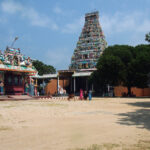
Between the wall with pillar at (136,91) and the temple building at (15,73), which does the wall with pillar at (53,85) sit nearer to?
the wall with pillar at (136,91)

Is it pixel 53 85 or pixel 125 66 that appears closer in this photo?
pixel 125 66

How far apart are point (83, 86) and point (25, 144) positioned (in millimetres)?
51425

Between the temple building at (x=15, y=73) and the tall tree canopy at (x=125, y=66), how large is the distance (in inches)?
529

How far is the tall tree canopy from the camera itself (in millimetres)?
33125

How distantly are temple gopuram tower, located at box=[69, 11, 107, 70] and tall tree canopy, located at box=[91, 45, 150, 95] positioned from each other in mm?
17921

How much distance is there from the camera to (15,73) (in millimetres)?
37250

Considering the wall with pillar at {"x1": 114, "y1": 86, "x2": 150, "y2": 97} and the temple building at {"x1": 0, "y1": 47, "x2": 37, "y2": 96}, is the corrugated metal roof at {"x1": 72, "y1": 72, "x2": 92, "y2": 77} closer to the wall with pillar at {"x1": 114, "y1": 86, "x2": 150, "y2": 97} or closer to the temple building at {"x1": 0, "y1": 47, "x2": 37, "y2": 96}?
the wall with pillar at {"x1": 114, "y1": 86, "x2": 150, "y2": 97}

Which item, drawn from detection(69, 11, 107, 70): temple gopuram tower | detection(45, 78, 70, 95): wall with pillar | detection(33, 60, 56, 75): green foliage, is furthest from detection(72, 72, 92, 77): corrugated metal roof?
detection(33, 60, 56, 75): green foliage

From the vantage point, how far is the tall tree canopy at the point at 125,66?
33.1 meters

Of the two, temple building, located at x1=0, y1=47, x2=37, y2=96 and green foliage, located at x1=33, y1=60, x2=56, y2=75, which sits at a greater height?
green foliage, located at x1=33, y1=60, x2=56, y2=75

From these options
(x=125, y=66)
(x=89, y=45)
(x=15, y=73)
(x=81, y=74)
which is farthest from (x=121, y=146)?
(x=89, y=45)

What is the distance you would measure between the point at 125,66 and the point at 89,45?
82.1 feet

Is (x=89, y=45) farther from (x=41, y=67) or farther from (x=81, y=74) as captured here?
(x=81, y=74)

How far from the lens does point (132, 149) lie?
482 cm
